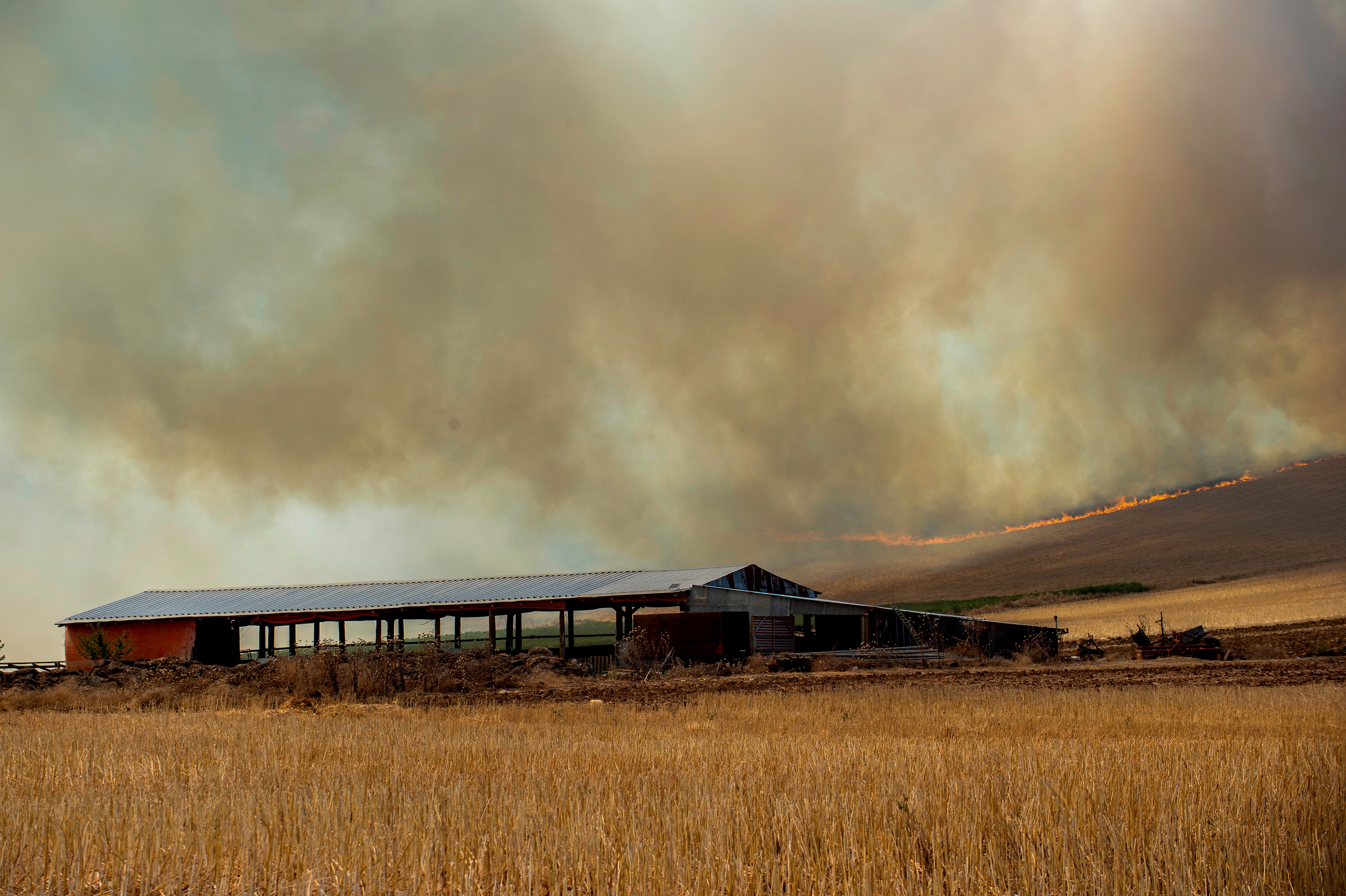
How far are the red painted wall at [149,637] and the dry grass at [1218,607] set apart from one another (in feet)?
167

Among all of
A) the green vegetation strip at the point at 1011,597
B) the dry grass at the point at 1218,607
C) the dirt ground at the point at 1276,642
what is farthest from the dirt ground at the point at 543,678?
the green vegetation strip at the point at 1011,597

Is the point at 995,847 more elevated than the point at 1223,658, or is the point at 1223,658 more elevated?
the point at 995,847

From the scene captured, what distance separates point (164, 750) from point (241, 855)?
6.62 meters

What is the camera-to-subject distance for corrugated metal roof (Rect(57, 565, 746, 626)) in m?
43.1

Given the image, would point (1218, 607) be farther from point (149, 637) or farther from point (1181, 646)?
point (149, 637)

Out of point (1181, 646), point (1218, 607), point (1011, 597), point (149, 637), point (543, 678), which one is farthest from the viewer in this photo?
point (1011, 597)

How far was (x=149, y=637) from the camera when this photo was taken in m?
46.9

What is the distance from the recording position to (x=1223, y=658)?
116 ft

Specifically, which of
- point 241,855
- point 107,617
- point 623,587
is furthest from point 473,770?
point 107,617

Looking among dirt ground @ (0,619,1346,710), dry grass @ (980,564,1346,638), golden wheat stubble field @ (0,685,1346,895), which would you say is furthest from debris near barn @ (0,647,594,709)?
dry grass @ (980,564,1346,638)

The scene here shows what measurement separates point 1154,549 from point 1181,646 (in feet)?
279

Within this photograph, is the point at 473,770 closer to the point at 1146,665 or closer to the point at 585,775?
the point at 585,775

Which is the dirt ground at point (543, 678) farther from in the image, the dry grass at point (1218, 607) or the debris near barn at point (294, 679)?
the dry grass at point (1218, 607)

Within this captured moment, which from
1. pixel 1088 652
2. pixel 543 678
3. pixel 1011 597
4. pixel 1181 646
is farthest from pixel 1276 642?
pixel 1011 597
